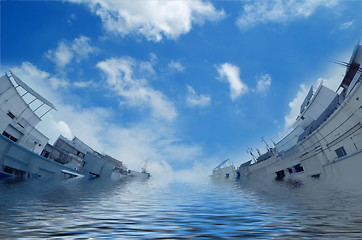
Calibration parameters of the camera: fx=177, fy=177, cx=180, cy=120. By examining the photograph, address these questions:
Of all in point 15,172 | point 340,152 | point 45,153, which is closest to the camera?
point 340,152

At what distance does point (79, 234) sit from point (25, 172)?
32.8 metres

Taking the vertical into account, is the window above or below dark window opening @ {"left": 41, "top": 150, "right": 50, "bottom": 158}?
below

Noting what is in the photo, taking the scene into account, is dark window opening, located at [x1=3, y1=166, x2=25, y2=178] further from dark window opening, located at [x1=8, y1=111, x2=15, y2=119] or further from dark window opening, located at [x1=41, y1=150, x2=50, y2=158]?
dark window opening, located at [x1=41, y1=150, x2=50, y2=158]

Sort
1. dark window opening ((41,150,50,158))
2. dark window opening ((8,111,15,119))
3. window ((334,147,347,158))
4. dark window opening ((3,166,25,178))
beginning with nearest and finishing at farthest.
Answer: window ((334,147,347,158))
dark window opening ((3,166,25,178))
dark window opening ((8,111,15,119))
dark window opening ((41,150,50,158))

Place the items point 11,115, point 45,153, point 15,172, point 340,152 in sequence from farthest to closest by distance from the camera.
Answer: point 45,153 → point 11,115 → point 15,172 → point 340,152

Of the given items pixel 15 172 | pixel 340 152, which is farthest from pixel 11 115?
pixel 340 152

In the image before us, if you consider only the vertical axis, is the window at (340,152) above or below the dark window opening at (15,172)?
above

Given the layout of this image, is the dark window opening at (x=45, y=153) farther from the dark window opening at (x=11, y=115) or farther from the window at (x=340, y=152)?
the window at (x=340, y=152)

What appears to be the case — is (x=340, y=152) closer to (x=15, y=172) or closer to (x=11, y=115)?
(x=15, y=172)

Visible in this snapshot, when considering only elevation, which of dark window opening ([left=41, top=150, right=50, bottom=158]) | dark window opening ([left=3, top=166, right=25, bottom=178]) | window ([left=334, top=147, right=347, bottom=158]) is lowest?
dark window opening ([left=3, top=166, right=25, bottom=178])

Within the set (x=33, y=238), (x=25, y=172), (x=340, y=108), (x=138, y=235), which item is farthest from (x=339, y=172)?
(x=25, y=172)

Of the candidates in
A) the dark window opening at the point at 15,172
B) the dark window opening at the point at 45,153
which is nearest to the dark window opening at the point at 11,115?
the dark window opening at the point at 15,172

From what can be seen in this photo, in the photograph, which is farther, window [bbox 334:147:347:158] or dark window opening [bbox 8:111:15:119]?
dark window opening [bbox 8:111:15:119]

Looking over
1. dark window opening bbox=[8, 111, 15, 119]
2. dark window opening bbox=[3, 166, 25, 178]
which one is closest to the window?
dark window opening bbox=[3, 166, 25, 178]
